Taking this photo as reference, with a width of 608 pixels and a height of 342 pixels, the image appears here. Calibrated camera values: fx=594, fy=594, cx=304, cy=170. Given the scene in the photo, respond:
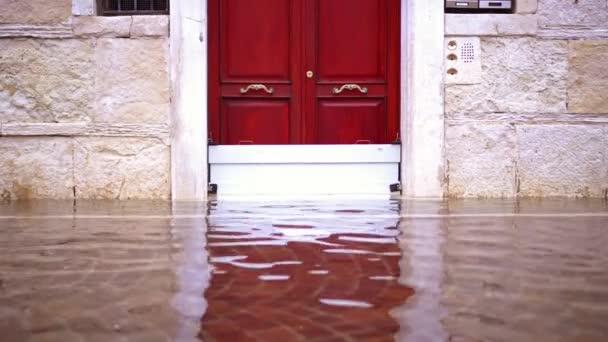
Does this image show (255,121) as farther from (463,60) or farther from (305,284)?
(305,284)

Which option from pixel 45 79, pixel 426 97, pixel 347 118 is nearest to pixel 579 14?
pixel 426 97

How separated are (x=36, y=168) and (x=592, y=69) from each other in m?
4.04

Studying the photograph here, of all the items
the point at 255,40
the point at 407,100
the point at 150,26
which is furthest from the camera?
the point at 255,40

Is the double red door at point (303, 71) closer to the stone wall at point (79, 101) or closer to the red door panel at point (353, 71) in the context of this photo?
the red door panel at point (353, 71)

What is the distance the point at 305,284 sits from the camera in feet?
3.34

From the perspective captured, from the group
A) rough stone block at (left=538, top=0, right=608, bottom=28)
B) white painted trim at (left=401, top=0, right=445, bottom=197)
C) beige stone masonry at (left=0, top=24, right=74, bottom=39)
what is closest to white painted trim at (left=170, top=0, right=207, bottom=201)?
beige stone masonry at (left=0, top=24, right=74, bottom=39)

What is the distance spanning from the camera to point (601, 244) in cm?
161

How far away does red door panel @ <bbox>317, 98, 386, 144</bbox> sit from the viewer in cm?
460

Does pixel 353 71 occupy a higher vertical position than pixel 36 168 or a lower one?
higher

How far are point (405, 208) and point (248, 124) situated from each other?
1803 millimetres

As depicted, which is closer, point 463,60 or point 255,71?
point 463,60

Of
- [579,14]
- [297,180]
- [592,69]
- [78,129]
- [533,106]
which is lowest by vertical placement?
[297,180]

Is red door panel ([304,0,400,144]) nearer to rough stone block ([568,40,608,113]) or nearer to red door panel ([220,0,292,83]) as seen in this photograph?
red door panel ([220,0,292,83])

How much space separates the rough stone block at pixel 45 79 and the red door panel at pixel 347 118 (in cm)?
172
